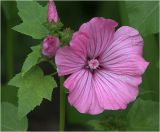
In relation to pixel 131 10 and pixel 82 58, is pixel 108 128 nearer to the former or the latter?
pixel 82 58

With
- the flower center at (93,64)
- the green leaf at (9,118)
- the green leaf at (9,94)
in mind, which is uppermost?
the flower center at (93,64)

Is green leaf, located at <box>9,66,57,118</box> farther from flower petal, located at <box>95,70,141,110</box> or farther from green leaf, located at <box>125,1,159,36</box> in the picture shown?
green leaf, located at <box>125,1,159,36</box>

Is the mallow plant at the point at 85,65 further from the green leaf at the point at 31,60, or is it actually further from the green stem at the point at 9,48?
the green stem at the point at 9,48

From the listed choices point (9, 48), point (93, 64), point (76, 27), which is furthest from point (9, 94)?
point (93, 64)

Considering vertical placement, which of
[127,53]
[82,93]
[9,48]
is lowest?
[9,48]

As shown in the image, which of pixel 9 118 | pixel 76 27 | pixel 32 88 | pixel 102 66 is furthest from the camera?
pixel 76 27

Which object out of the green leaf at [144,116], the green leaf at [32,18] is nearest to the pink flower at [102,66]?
the green leaf at [32,18]

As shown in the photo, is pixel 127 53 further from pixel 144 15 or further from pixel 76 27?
pixel 76 27
